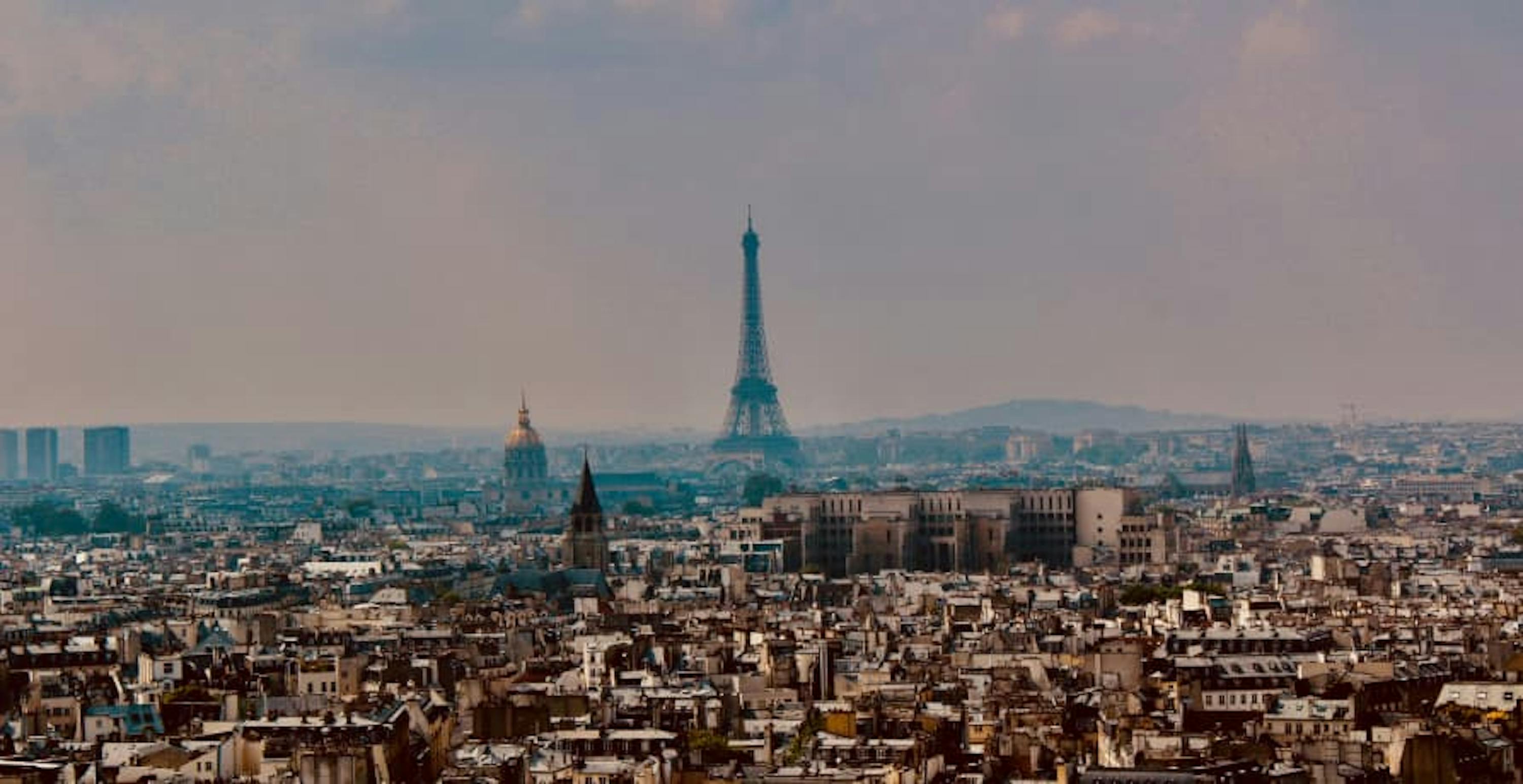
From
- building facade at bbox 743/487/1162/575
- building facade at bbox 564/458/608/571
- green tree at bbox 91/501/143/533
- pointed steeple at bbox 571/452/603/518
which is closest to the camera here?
building facade at bbox 564/458/608/571

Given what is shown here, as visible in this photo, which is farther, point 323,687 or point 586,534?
point 586,534

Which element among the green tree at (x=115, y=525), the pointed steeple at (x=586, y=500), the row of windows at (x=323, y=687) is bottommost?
the row of windows at (x=323, y=687)

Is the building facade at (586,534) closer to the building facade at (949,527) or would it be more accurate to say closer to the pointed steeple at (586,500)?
the pointed steeple at (586,500)

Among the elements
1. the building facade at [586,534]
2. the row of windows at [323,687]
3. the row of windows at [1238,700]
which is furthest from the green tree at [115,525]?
the row of windows at [1238,700]

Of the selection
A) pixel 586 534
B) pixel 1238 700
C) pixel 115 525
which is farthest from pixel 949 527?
pixel 1238 700

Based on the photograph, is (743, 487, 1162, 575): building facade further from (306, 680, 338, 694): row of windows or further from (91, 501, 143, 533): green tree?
(306, 680, 338, 694): row of windows

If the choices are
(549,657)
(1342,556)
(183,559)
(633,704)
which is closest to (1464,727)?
(633,704)

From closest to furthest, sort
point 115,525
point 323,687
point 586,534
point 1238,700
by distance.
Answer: point 1238,700
point 323,687
point 586,534
point 115,525

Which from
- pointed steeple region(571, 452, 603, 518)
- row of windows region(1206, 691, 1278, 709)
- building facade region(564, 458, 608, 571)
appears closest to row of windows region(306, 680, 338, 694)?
row of windows region(1206, 691, 1278, 709)

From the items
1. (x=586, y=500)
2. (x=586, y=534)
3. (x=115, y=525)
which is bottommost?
(x=115, y=525)

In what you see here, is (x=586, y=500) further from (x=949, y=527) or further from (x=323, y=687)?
(x=323, y=687)

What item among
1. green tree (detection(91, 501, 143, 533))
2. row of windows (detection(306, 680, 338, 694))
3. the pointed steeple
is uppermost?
the pointed steeple
